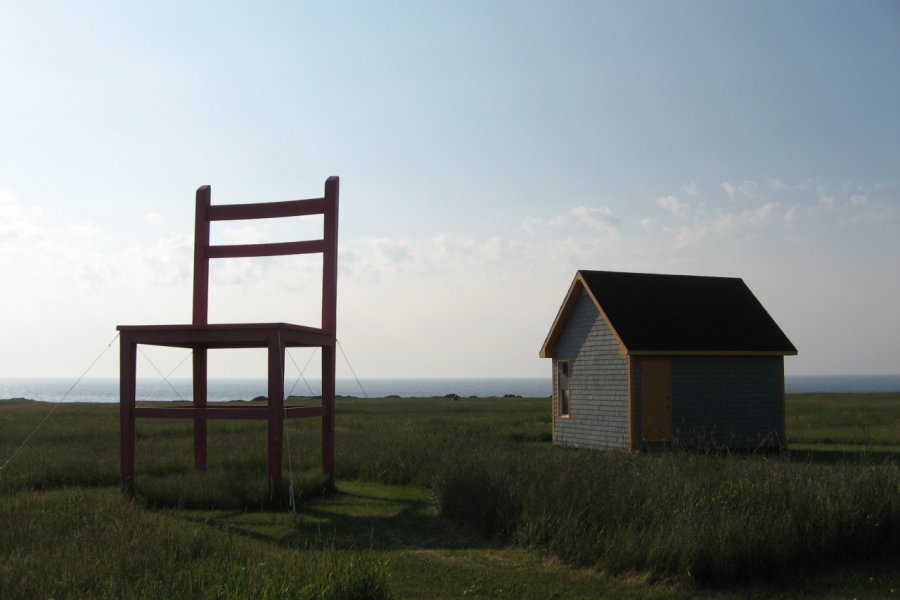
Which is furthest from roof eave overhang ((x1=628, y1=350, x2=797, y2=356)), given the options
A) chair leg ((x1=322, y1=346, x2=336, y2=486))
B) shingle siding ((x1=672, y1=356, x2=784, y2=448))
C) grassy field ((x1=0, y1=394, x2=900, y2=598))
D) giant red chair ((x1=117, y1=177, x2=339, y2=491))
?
giant red chair ((x1=117, y1=177, x2=339, y2=491))

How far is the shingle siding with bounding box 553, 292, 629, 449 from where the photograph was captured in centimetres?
1753

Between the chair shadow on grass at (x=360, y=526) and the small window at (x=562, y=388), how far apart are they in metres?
9.94

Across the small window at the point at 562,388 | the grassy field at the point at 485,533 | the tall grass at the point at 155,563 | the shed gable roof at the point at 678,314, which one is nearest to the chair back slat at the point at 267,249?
the grassy field at the point at 485,533

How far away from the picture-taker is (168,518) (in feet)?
26.5

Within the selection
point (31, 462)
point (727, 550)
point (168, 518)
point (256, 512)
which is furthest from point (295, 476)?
point (727, 550)

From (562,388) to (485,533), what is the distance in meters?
12.1

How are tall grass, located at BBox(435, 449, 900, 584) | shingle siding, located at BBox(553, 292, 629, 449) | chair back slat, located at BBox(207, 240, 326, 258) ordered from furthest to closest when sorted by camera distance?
shingle siding, located at BBox(553, 292, 629, 449) → chair back slat, located at BBox(207, 240, 326, 258) → tall grass, located at BBox(435, 449, 900, 584)

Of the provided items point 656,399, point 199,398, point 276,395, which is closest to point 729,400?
point 656,399

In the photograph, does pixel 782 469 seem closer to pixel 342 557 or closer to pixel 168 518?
pixel 342 557

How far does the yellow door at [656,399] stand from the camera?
1711 centimetres

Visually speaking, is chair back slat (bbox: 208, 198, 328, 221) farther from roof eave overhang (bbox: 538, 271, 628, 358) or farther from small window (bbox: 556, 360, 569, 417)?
small window (bbox: 556, 360, 569, 417)

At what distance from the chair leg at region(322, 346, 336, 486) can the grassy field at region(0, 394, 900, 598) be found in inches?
8.1

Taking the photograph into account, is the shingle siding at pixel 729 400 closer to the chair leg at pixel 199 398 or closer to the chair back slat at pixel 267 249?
the chair back slat at pixel 267 249

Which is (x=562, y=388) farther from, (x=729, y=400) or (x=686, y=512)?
(x=686, y=512)
